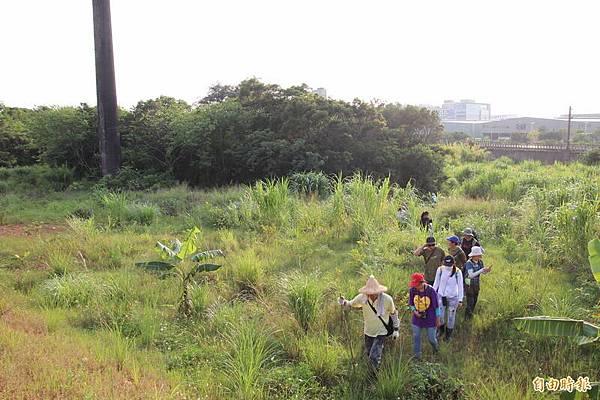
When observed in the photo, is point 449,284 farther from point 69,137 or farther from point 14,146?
point 14,146

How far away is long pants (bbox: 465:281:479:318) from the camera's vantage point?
6.18 meters

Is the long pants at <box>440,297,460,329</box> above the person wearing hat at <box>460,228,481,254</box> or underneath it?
underneath

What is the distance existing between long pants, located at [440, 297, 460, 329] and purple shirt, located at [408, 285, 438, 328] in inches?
18.2

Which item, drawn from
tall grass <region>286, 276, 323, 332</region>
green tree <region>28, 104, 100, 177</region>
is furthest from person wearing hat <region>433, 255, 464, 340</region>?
green tree <region>28, 104, 100, 177</region>

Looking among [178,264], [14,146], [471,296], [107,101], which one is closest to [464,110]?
[14,146]

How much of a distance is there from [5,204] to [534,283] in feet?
52.7

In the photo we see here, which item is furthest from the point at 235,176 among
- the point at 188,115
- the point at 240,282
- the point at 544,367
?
the point at 544,367

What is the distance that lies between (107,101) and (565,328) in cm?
2008

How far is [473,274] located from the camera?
6027mm

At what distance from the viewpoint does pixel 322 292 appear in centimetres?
686

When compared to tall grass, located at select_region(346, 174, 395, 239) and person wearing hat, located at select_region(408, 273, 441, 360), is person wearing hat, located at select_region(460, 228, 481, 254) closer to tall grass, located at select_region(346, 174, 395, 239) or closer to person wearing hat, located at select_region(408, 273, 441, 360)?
person wearing hat, located at select_region(408, 273, 441, 360)

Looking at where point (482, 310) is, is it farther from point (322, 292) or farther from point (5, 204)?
point (5, 204)

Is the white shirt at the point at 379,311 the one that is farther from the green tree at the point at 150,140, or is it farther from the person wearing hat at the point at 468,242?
the green tree at the point at 150,140

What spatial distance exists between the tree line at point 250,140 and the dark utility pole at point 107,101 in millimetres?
926
